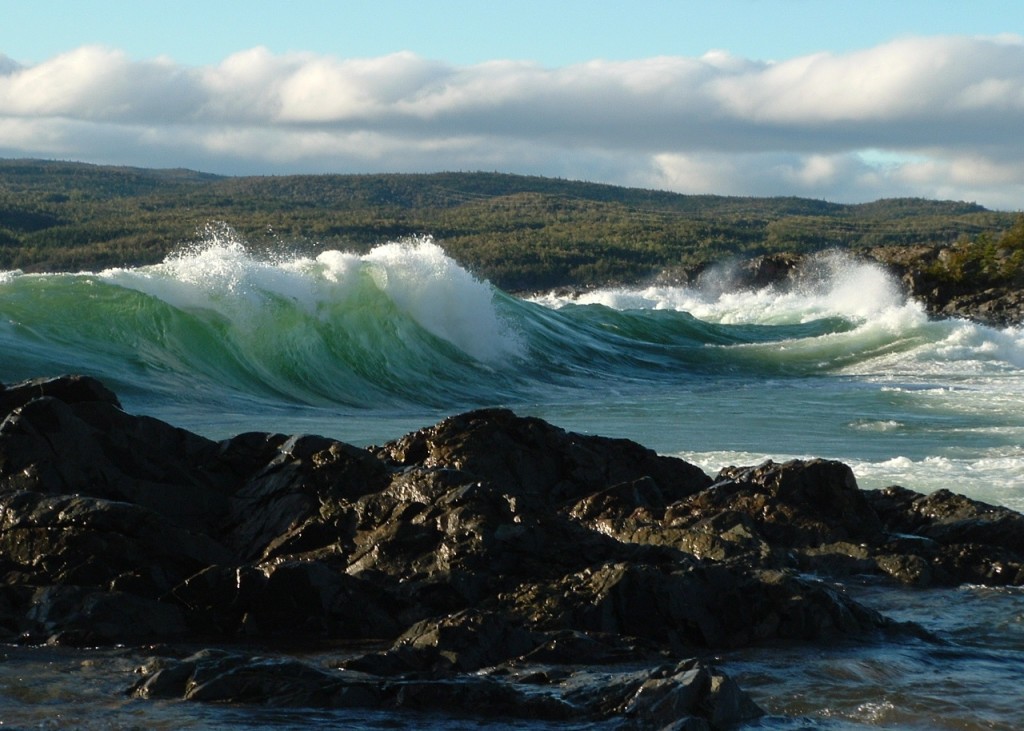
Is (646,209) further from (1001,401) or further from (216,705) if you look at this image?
(216,705)

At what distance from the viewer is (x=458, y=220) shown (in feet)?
427

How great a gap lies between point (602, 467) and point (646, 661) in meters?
3.99

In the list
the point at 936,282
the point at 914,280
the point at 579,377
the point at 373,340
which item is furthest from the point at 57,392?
the point at 936,282

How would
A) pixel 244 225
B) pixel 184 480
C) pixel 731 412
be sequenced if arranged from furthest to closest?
pixel 244 225 < pixel 731 412 < pixel 184 480

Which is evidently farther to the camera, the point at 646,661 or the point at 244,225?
the point at 244,225

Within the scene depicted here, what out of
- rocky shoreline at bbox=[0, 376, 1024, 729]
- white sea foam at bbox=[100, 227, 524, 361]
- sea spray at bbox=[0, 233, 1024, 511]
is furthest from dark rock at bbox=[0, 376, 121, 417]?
white sea foam at bbox=[100, 227, 524, 361]

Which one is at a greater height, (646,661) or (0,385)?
(0,385)

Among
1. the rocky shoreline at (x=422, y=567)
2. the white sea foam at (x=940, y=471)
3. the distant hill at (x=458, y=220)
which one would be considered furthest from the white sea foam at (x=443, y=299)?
the distant hill at (x=458, y=220)

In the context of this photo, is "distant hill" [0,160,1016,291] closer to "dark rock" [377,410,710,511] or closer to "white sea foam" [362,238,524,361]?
Answer: "white sea foam" [362,238,524,361]

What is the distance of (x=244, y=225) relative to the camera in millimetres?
103875

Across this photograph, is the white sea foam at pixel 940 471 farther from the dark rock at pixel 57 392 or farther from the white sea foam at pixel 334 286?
the white sea foam at pixel 334 286

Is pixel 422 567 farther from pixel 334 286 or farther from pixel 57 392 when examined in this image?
pixel 334 286

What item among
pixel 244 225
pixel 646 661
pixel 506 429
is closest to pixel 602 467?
pixel 506 429

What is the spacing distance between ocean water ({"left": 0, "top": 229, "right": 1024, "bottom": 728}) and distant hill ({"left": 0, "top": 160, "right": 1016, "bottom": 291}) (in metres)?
43.7
